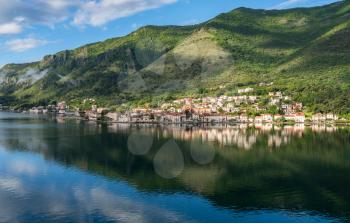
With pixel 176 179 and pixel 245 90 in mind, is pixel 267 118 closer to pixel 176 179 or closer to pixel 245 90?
pixel 245 90

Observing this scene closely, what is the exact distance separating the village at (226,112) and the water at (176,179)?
40042 millimetres

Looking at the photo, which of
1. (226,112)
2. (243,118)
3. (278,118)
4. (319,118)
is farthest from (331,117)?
(226,112)

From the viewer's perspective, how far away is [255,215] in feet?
115

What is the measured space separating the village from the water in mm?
40042

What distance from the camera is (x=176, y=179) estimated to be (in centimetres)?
4788

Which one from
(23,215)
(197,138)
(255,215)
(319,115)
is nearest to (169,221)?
(255,215)

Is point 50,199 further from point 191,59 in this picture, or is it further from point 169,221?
Answer: point 191,59

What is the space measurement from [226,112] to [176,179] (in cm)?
8572

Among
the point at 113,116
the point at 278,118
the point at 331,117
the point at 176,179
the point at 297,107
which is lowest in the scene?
the point at 176,179

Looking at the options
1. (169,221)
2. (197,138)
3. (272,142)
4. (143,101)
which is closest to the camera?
(169,221)

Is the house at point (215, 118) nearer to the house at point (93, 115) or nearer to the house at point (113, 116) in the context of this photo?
the house at point (113, 116)

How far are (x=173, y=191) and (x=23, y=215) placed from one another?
1429 cm

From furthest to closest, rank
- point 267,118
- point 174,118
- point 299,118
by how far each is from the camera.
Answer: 1. point 174,118
2. point 267,118
3. point 299,118

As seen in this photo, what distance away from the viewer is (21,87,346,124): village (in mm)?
122938
